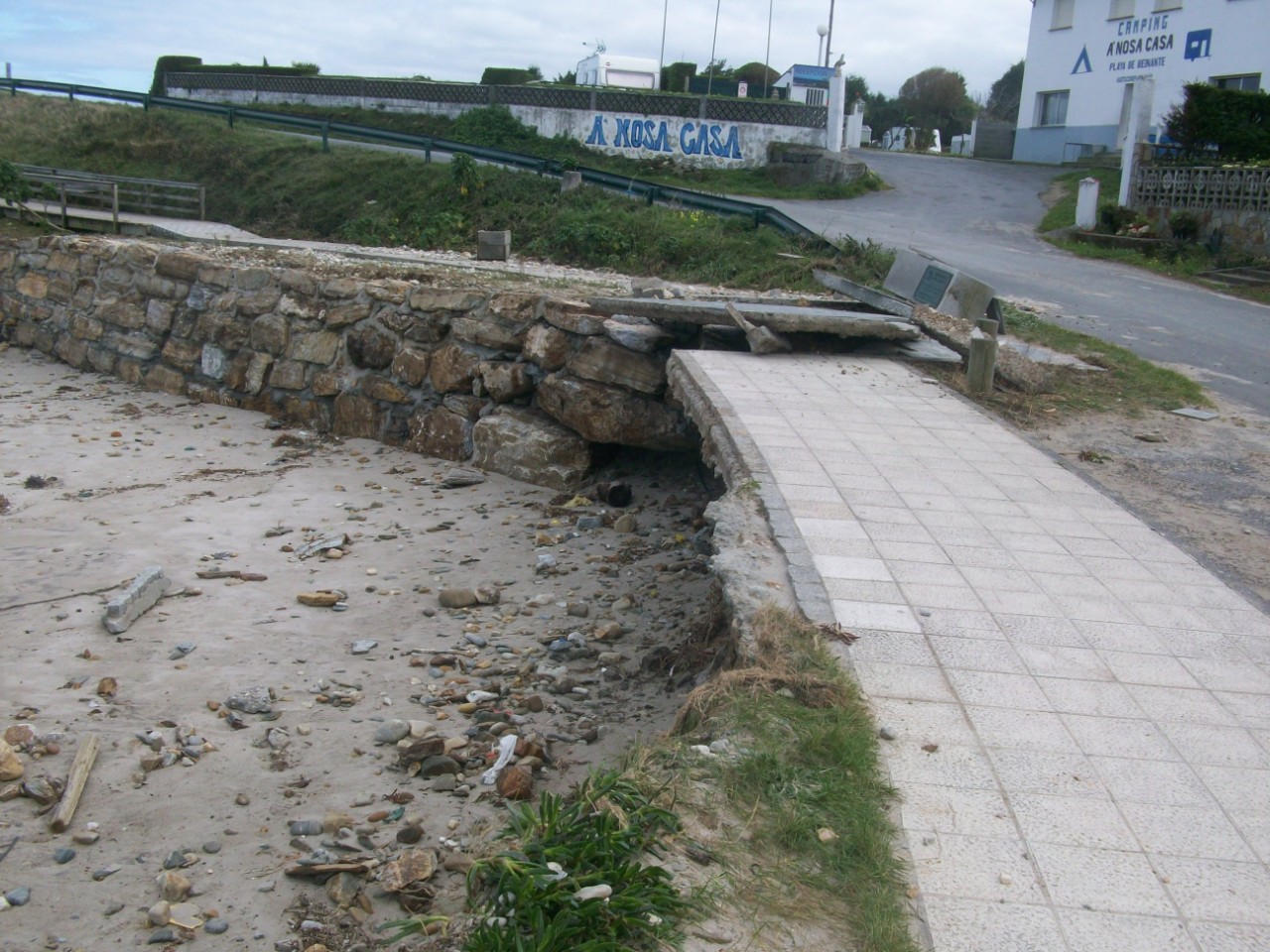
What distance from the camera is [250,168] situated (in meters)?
22.9

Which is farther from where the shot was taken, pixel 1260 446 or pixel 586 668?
pixel 1260 446

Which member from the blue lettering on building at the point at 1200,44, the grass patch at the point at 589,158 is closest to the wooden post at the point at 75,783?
the grass patch at the point at 589,158

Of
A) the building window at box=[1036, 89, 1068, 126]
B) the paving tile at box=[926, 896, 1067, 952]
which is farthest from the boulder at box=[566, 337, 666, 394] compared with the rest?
the building window at box=[1036, 89, 1068, 126]

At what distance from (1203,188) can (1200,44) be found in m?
9.86

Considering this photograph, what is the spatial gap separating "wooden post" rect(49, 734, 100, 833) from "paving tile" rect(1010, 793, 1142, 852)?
355 cm

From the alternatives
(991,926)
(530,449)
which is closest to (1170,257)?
(530,449)

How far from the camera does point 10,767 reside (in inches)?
181

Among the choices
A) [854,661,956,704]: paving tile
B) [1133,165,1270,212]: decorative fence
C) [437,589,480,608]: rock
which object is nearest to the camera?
[854,661,956,704]: paving tile

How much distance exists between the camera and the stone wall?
30.8 ft

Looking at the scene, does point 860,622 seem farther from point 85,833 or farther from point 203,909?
point 85,833

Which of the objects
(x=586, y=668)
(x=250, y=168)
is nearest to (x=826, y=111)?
(x=250, y=168)

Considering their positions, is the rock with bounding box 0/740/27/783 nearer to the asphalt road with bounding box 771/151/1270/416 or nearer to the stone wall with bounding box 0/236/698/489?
the stone wall with bounding box 0/236/698/489

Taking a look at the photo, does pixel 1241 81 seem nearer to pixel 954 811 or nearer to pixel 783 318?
pixel 783 318

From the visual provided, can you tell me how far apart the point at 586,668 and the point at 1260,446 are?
532 centimetres
